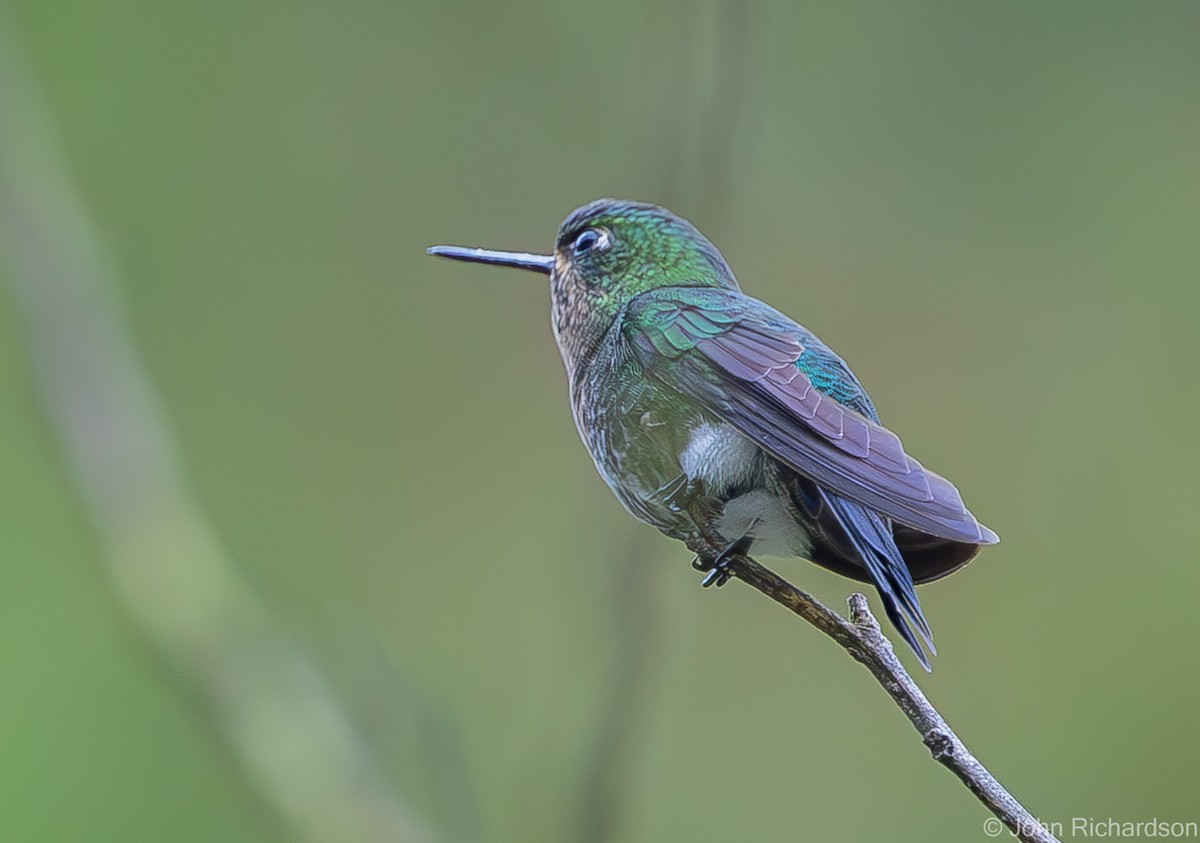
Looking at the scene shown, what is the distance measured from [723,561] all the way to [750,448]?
0.19 meters

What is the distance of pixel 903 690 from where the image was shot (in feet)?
5.06

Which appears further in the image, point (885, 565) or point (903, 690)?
point (885, 565)

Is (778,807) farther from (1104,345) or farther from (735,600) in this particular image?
(1104,345)

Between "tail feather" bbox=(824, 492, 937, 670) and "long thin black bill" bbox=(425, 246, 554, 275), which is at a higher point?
"long thin black bill" bbox=(425, 246, 554, 275)

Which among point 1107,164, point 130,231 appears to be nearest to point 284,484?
point 130,231

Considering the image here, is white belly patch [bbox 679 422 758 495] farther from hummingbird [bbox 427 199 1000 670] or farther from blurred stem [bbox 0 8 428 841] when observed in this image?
blurred stem [bbox 0 8 428 841]

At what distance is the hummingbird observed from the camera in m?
1.67

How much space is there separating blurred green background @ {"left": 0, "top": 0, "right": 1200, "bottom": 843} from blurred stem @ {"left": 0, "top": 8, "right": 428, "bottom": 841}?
0.68 meters

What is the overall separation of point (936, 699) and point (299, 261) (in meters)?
3.21

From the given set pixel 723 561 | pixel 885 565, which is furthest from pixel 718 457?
pixel 885 565

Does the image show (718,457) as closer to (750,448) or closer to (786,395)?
(750,448)

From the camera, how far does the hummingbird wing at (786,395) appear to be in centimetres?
162

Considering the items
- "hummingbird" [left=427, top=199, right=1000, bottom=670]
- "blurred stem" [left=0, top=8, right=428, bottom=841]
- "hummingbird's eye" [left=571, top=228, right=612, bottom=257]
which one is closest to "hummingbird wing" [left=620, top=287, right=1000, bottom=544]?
"hummingbird" [left=427, top=199, right=1000, bottom=670]

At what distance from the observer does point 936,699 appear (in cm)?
457
